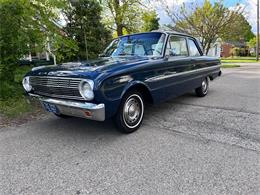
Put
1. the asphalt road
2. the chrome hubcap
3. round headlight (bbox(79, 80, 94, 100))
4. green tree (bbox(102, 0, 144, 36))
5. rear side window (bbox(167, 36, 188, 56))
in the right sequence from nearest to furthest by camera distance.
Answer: the asphalt road → round headlight (bbox(79, 80, 94, 100)) → the chrome hubcap → rear side window (bbox(167, 36, 188, 56)) → green tree (bbox(102, 0, 144, 36))

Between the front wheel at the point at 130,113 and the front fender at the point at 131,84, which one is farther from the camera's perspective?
the front wheel at the point at 130,113

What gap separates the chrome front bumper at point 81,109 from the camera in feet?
9.60

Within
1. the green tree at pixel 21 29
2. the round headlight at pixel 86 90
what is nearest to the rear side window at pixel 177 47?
the round headlight at pixel 86 90

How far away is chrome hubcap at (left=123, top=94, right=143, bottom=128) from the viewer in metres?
3.52

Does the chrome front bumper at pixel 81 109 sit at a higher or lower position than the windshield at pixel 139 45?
lower

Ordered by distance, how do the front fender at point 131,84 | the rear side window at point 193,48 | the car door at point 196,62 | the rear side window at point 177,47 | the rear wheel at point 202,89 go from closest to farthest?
the front fender at point 131,84
the rear side window at point 177,47
the car door at point 196,62
the rear side window at point 193,48
the rear wheel at point 202,89

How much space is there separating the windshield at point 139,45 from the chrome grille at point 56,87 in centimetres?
174

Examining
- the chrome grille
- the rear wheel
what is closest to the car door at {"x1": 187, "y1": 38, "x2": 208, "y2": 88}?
the rear wheel

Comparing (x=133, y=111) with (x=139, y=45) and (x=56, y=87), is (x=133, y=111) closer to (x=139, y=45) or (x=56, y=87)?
(x=56, y=87)

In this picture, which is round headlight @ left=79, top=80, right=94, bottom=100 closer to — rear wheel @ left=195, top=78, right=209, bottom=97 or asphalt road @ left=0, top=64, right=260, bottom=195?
asphalt road @ left=0, top=64, right=260, bottom=195

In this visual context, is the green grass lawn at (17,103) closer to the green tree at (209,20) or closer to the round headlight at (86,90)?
the round headlight at (86,90)

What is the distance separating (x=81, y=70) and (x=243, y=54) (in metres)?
52.9

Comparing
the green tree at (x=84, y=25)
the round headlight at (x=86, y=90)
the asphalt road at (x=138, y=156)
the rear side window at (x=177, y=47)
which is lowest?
the asphalt road at (x=138, y=156)

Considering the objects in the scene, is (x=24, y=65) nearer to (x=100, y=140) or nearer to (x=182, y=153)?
(x=100, y=140)
